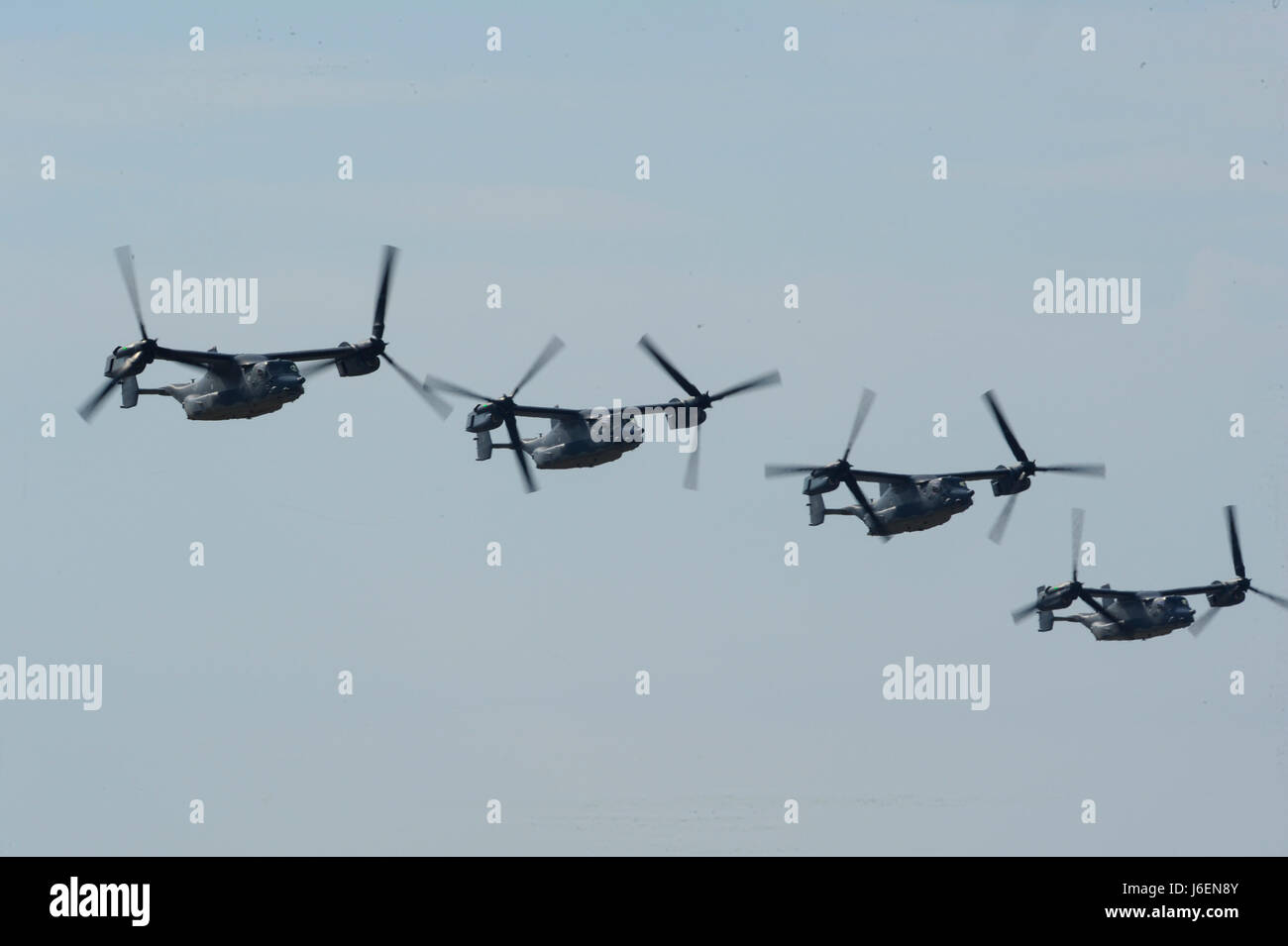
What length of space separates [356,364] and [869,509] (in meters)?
38.6

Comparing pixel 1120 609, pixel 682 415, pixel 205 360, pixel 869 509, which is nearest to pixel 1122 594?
pixel 1120 609

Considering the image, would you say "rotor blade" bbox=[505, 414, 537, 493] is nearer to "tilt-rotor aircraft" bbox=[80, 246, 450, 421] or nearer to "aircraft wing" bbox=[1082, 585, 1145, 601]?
"tilt-rotor aircraft" bbox=[80, 246, 450, 421]

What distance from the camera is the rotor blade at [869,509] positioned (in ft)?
578

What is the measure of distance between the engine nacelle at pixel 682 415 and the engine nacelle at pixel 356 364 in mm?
22440

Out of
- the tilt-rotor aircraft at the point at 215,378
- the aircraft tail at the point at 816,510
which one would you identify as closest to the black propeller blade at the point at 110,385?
the tilt-rotor aircraft at the point at 215,378

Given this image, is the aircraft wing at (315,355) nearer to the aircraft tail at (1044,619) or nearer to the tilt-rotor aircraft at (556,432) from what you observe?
the tilt-rotor aircraft at (556,432)

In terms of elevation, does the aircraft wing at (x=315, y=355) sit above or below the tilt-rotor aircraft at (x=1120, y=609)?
above

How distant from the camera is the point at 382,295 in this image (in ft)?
527
